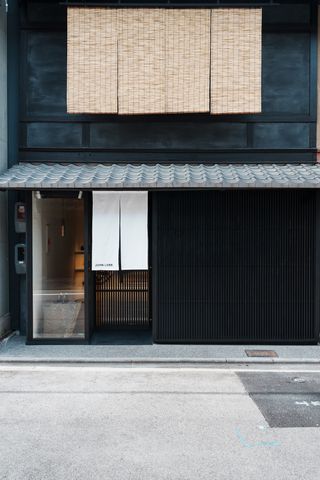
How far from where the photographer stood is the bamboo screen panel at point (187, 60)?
10.2 m

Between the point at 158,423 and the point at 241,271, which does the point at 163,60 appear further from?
the point at 158,423

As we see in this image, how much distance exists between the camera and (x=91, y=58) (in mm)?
10172

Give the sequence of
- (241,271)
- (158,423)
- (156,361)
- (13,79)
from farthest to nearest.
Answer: (13,79), (241,271), (156,361), (158,423)

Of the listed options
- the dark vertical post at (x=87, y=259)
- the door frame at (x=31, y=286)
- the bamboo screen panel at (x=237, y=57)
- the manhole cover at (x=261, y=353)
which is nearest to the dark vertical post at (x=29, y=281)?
the door frame at (x=31, y=286)

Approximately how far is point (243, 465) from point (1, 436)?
9.99 feet

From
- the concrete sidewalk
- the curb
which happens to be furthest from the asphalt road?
the concrete sidewalk

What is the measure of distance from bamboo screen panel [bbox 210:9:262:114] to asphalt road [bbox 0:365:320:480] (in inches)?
236

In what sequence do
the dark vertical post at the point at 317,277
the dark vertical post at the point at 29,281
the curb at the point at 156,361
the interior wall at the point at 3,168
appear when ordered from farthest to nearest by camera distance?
the interior wall at the point at 3,168 < the dark vertical post at the point at 317,277 < the dark vertical post at the point at 29,281 < the curb at the point at 156,361

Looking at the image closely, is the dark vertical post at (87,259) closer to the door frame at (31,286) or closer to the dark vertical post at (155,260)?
Answer: the door frame at (31,286)

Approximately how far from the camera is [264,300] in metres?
10.1

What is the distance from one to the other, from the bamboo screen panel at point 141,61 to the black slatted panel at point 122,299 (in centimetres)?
392

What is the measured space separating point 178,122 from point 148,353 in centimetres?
541

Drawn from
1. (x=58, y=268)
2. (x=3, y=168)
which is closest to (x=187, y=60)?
(x=3, y=168)

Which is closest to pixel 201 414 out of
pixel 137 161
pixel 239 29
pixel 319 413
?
pixel 319 413
